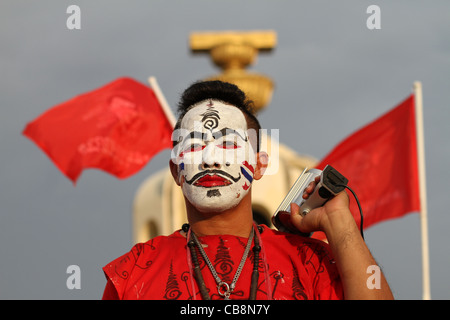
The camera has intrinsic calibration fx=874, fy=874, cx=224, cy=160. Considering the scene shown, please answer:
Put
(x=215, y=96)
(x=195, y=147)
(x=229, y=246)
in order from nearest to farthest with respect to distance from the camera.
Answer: (x=229, y=246) → (x=195, y=147) → (x=215, y=96)

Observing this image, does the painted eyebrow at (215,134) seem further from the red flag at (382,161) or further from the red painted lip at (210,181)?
the red flag at (382,161)

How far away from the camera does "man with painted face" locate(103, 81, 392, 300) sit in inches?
181

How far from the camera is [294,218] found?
4938mm

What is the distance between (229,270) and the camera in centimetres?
473

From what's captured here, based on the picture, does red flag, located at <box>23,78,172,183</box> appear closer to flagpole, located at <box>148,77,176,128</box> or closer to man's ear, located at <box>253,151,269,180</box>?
flagpole, located at <box>148,77,176,128</box>

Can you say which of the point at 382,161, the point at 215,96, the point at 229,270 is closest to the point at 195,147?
the point at 215,96

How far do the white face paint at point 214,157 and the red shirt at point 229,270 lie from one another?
24 cm

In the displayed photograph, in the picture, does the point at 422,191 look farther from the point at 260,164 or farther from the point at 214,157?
the point at 214,157

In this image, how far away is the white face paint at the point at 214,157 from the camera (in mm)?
4895

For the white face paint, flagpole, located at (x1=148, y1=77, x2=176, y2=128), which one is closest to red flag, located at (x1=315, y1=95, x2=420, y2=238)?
flagpole, located at (x1=148, y1=77, x2=176, y2=128)

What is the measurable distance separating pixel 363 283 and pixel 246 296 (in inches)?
24.4

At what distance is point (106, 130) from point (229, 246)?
750 cm
